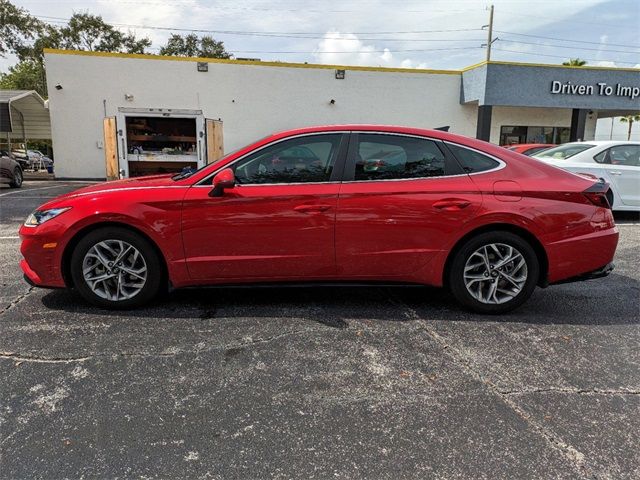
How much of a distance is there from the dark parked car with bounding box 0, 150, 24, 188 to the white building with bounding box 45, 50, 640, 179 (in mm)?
3465

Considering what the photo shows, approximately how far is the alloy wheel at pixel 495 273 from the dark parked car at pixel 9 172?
15.1 metres

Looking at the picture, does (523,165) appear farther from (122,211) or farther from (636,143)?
(636,143)

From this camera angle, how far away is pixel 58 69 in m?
17.6

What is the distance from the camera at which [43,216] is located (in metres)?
3.93

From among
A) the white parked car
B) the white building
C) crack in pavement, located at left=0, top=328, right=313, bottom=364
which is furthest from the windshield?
the white building

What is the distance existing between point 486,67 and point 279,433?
1899 cm

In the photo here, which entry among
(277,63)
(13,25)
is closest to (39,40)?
(13,25)

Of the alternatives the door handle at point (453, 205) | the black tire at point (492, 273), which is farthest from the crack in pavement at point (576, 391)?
the door handle at point (453, 205)

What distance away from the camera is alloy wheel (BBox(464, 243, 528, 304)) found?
13.0 feet

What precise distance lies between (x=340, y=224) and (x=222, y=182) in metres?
0.99

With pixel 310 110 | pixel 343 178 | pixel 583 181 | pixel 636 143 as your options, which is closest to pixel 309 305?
pixel 343 178

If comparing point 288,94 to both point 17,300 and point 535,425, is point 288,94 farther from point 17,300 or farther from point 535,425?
point 535,425

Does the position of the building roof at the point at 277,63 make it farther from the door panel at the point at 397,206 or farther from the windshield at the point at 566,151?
the door panel at the point at 397,206

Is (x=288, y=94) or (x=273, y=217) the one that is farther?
(x=288, y=94)
